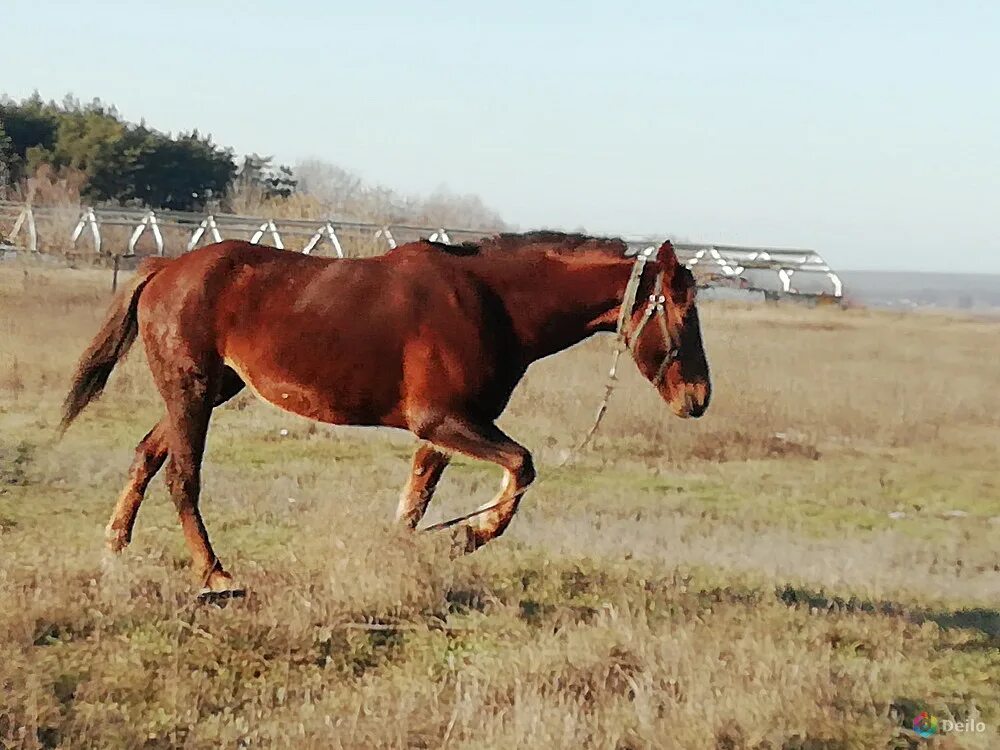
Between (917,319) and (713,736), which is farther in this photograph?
(917,319)

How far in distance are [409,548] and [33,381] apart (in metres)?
11.5

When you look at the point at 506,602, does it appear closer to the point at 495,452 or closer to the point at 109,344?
the point at 495,452

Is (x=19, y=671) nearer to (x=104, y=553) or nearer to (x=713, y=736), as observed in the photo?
(x=104, y=553)

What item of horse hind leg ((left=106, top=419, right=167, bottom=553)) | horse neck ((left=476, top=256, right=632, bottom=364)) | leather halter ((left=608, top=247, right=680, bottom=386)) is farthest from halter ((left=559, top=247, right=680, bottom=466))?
horse hind leg ((left=106, top=419, right=167, bottom=553))

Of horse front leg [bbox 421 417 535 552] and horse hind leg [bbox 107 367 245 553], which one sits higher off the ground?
horse front leg [bbox 421 417 535 552]

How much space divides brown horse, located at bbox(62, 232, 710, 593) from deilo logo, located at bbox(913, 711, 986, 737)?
6.95 ft

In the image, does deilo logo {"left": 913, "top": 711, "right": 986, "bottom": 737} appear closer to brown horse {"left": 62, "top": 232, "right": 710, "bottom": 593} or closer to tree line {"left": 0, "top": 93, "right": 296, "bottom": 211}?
brown horse {"left": 62, "top": 232, "right": 710, "bottom": 593}

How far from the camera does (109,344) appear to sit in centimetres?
709

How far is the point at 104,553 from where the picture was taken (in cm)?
682

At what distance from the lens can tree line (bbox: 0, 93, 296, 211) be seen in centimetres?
4903

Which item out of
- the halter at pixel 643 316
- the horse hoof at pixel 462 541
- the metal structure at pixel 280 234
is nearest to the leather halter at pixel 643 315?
the halter at pixel 643 316

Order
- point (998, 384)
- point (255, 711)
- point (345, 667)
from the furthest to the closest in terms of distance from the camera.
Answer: point (998, 384) < point (345, 667) < point (255, 711)

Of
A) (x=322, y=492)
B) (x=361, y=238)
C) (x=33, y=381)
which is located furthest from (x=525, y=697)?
(x=361, y=238)

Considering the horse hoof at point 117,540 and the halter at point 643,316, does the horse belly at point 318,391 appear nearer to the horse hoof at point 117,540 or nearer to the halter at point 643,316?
the halter at point 643,316
